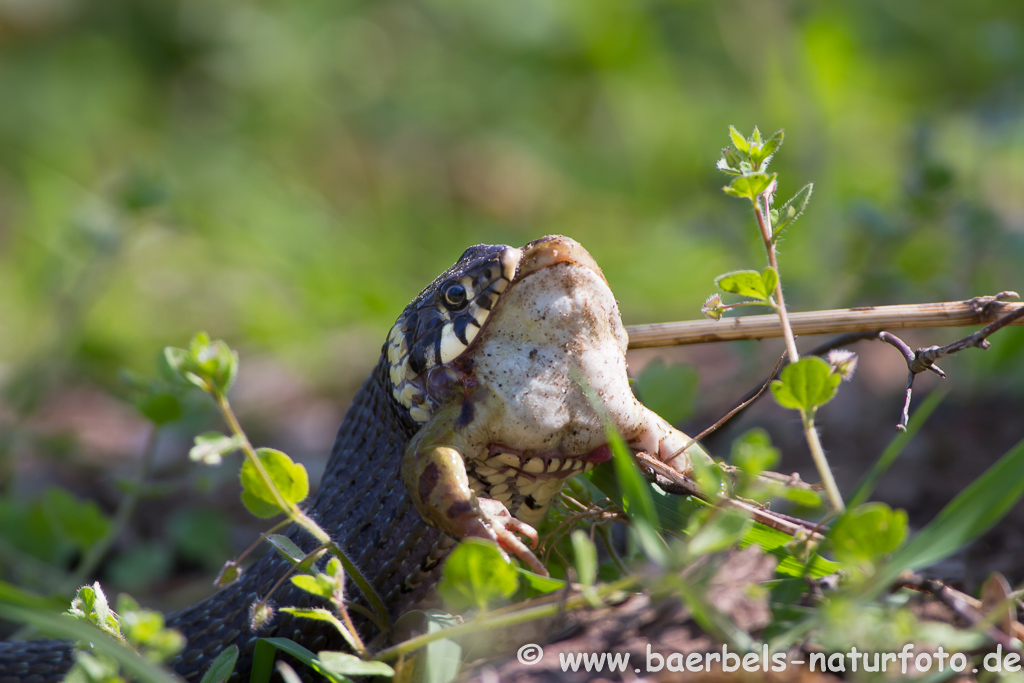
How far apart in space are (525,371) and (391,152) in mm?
6630

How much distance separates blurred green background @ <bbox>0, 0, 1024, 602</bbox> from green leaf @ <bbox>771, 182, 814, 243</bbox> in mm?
2779

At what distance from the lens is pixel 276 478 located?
1.79m

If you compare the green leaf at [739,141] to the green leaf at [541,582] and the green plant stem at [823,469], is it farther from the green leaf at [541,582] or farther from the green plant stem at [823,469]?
the green leaf at [541,582]

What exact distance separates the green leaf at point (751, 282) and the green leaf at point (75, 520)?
7.21 ft

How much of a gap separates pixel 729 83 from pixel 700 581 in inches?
298

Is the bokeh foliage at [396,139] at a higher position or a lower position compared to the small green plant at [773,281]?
higher

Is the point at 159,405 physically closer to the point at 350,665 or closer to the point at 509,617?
the point at 350,665

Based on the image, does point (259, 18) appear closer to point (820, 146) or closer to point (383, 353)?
point (820, 146)

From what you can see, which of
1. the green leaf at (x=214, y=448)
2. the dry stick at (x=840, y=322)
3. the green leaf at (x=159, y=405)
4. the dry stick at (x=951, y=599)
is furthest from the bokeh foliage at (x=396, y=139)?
the green leaf at (x=214, y=448)

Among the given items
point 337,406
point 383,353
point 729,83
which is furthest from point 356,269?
point 383,353

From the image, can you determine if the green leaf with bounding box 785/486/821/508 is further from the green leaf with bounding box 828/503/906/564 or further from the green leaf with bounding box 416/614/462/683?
the green leaf with bounding box 416/614/462/683

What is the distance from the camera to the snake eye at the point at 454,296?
1993 millimetres

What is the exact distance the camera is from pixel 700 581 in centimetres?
146

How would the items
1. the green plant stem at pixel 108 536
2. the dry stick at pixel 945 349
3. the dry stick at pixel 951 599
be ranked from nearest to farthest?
the dry stick at pixel 951 599
the dry stick at pixel 945 349
the green plant stem at pixel 108 536
